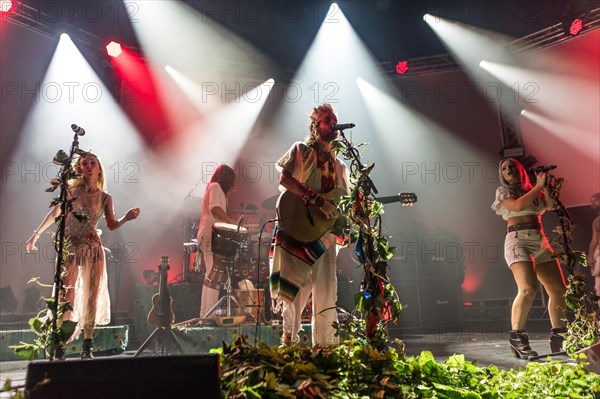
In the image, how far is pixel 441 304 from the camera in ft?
27.9

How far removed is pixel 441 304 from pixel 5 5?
29.4ft

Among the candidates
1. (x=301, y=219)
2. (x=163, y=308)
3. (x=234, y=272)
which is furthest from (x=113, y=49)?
(x=301, y=219)

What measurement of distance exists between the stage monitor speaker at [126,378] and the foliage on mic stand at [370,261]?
1.02 metres

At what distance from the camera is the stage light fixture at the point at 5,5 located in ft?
24.8

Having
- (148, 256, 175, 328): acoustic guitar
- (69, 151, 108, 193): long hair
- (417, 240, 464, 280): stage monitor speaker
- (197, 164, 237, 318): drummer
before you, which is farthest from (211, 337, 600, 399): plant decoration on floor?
(417, 240, 464, 280): stage monitor speaker

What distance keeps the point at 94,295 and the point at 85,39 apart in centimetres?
626

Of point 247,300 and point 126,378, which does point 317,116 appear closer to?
point 126,378

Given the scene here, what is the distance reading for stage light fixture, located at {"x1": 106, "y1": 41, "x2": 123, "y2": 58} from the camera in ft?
29.7

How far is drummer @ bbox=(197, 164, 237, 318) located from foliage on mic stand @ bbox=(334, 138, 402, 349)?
3.51m

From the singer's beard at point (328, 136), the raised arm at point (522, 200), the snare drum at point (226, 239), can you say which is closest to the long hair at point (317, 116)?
the singer's beard at point (328, 136)

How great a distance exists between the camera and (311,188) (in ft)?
11.8

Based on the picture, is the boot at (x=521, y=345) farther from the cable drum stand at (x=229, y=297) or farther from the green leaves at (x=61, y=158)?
the green leaves at (x=61, y=158)

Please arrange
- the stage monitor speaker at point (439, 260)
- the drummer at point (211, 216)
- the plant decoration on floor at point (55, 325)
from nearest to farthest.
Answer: the plant decoration on floor at point (55, 325) < the drummer at point (211, 216) < the stage monitor speaker at point (439, 260)

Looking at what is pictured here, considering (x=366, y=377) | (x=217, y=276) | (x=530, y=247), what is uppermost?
(x=530, y=247)
